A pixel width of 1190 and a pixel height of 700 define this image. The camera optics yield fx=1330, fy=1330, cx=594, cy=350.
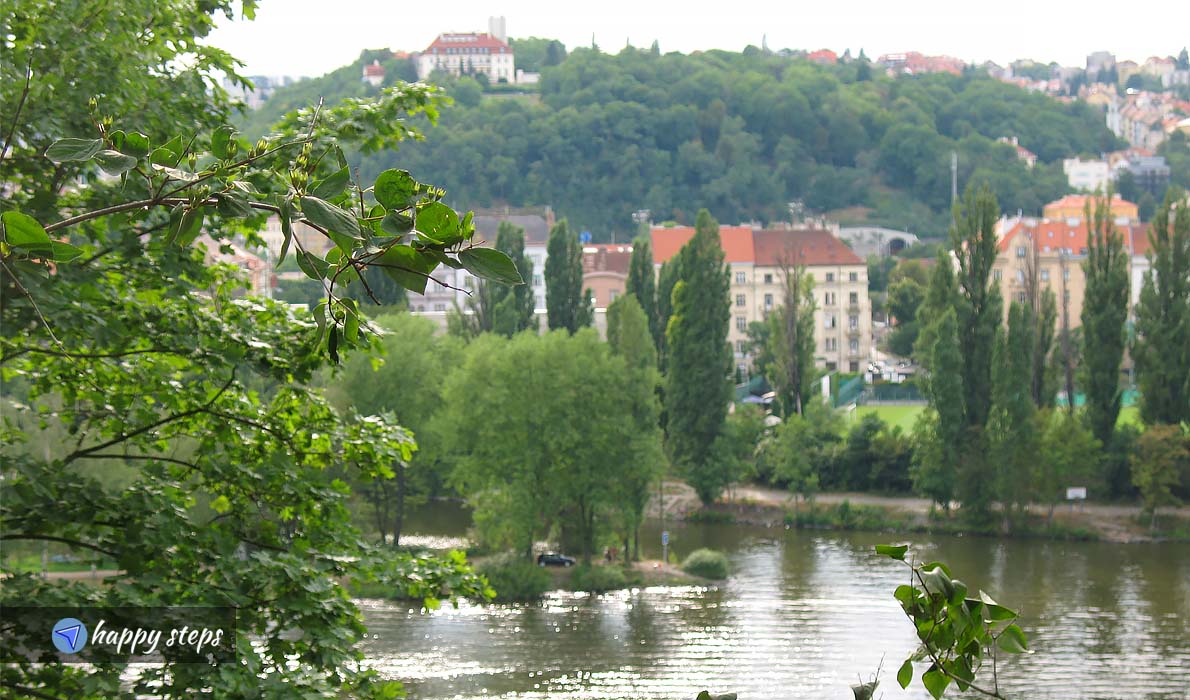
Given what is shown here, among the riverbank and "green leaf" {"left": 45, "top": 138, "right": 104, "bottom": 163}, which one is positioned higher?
"green leaf" {"left": 45, "top": 138, "right": 104, "bottom": 163}

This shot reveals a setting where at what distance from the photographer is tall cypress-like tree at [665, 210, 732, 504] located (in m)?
29.4

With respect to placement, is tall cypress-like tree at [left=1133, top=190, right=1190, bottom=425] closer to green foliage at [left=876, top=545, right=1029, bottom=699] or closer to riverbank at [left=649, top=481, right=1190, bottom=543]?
riverbank at [left=649, top=481, right=1190, bottom=543]

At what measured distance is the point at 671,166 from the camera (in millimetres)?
88188

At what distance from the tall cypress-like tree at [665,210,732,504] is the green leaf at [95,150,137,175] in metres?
27.4

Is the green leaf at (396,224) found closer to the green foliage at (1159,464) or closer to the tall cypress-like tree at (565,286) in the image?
the green foliage at (1159,464)

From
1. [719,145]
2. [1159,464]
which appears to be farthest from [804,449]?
[719,145]

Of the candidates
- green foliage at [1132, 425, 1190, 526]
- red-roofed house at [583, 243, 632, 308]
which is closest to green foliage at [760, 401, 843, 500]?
green foliage at [1132, 425, 1190, 526]

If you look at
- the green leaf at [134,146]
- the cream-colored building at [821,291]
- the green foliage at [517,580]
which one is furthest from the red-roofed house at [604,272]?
the green leaf at [134,146]

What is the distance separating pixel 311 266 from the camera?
1909 millimetres

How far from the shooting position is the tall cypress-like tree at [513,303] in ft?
108

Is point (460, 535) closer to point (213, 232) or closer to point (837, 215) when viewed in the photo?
point (213, 232)

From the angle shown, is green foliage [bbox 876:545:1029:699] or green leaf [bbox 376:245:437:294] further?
green foliage [bbox 876:545:1029:699]

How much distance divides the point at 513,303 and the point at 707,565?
1250 cm

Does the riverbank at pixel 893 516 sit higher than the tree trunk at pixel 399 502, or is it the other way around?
the tree trunk at pixel 399 502
